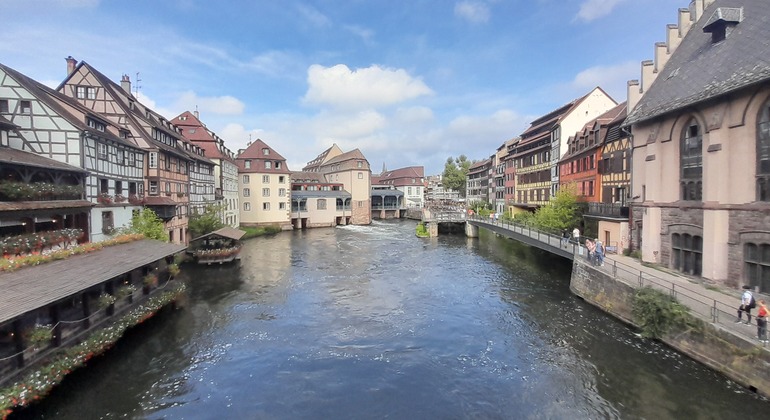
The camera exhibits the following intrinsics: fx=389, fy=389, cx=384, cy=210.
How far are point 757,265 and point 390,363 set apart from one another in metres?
15.8

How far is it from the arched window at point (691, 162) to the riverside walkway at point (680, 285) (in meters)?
4.33

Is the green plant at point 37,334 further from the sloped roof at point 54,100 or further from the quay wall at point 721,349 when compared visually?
the quay wall at point 721,349

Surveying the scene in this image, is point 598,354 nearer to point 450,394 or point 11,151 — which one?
point 450,394

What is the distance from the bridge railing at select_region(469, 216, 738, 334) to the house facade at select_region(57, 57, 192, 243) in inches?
1175

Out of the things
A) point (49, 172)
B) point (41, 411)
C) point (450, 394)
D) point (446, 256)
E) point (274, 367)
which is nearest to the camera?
point (41, 411)

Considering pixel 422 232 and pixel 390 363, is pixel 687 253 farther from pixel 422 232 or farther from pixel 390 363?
pixel 422 232

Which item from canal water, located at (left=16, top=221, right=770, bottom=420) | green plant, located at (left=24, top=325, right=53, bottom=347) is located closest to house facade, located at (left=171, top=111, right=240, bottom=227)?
canal water, located at (left=16, top=221, right=770, bottom=420)

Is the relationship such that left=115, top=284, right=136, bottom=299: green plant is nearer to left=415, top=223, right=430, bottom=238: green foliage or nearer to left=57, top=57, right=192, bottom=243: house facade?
left=57, top=57, right=192, bottom=243: house facade

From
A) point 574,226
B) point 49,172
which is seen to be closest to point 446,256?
point 574,226

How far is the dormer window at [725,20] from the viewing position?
64.0ft

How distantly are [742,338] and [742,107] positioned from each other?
10.2m

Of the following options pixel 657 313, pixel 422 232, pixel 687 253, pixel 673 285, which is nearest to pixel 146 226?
pixel 657 313

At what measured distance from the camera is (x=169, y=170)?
33.6 meters

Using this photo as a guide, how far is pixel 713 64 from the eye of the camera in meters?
19.0
